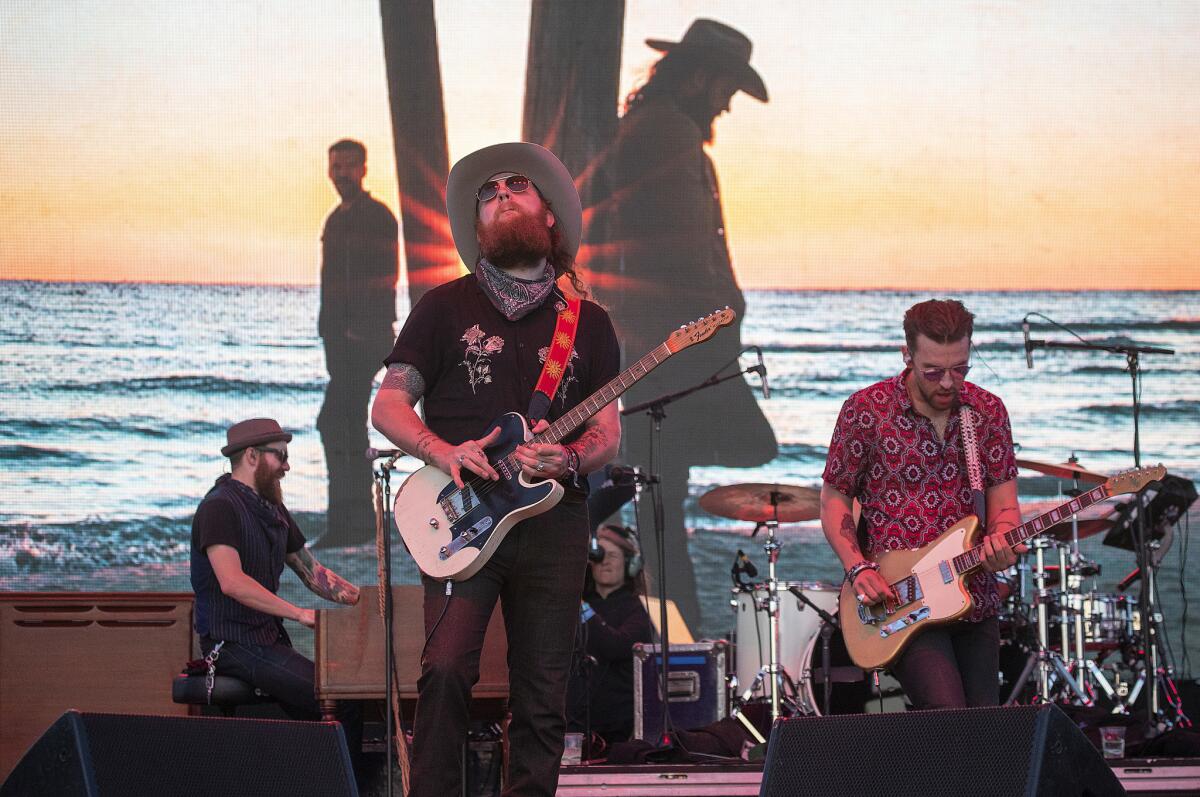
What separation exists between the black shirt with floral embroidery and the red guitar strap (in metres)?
0.02

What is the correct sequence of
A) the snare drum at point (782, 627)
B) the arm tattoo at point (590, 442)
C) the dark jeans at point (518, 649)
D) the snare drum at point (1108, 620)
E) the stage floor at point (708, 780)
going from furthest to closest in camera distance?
the snare drum at point (1108, 620), the snare drum at point (782, 627), the stage floor at point (708, 780), the arm tattoo at point (590, 442), the dark jeans at point (518, 649)

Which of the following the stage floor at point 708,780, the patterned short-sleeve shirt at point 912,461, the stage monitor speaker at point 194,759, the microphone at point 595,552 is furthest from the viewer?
the microphone at point 595,552

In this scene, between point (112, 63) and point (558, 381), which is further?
point (112, 63)

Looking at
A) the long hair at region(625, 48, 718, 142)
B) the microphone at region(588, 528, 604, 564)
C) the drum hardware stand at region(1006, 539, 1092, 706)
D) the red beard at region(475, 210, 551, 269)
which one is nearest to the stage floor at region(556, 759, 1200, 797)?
the drum hardware stand at region(1006, 539, 1092, 706)

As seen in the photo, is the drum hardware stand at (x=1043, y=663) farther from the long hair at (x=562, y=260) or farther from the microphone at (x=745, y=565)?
the long hair at (x=562, y=260)

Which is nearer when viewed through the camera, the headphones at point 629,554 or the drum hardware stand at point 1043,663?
the drum hardware stand at point 1043,663

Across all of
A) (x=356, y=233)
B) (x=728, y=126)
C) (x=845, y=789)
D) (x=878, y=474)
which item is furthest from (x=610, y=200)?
(x=845, y=789)

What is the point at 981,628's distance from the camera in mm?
3807

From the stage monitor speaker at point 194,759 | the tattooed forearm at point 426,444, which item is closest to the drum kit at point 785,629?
the tattooed forearm at point 426,444

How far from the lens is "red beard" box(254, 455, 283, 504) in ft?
19.7

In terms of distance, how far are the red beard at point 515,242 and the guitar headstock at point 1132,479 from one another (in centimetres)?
189

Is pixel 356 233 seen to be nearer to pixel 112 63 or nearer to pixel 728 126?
pixel 112 63

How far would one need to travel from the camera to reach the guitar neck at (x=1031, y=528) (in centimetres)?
376

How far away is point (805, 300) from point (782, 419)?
0.75 m
